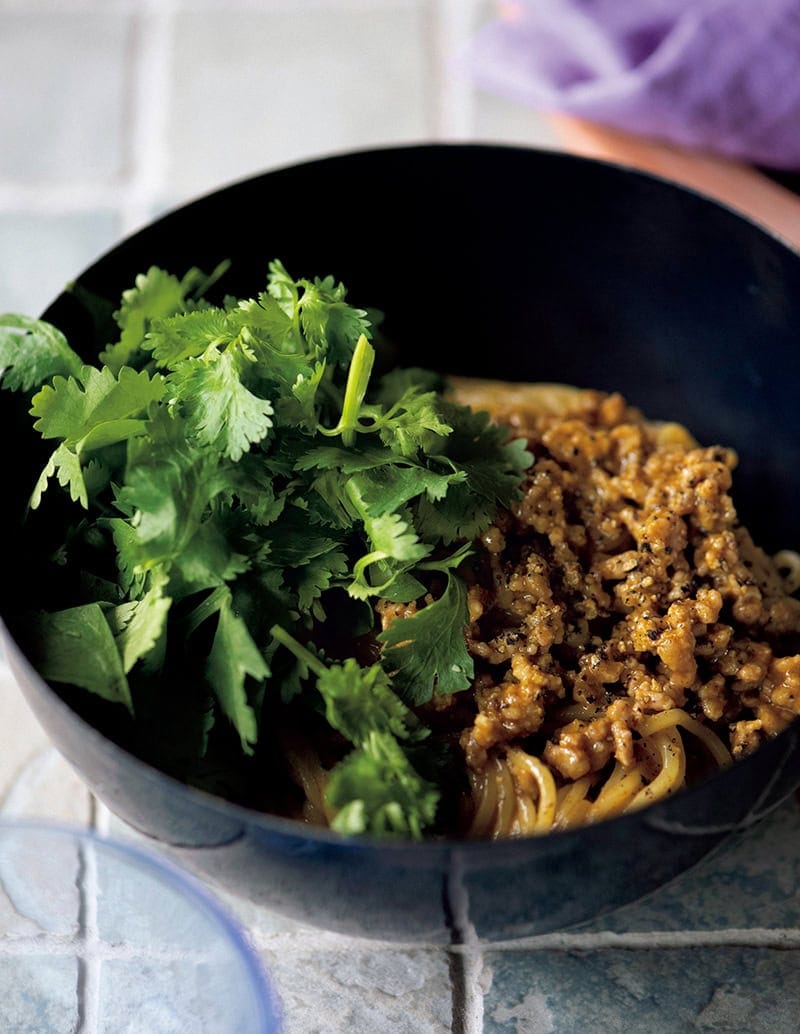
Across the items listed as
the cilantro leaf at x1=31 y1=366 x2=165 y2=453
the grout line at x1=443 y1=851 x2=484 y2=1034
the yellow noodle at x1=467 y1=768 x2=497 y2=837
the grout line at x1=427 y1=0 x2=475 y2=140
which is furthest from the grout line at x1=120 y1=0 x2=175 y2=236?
the grout line at x1=443 y1=851 x2=484 y2=1034

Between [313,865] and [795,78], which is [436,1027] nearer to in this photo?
[313,865]

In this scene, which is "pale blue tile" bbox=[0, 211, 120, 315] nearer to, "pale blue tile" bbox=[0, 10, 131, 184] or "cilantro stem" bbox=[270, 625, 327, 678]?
"pale blue tile" bbox=[0, 10, 131, 184]

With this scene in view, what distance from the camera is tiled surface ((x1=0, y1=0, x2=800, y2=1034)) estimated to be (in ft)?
5.71

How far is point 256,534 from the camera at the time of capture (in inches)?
64.8

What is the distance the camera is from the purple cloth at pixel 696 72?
2.55 m

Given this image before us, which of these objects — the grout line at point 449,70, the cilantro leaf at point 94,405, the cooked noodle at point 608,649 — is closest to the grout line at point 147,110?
the grout line at point 449,70

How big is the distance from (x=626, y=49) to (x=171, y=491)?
62.6 inches

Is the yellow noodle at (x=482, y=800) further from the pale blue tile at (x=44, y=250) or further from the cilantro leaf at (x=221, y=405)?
the pale blue tile at (x=44, y=250)

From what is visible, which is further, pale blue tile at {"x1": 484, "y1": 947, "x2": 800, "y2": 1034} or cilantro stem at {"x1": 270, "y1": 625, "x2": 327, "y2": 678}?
pale blue tile at {"x1": 484, "y1": 947, "x2": 800, "y2": 1034}

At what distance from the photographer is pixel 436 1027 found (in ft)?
5.65

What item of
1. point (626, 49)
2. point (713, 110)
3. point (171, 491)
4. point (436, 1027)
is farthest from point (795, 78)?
point (436, 1027)

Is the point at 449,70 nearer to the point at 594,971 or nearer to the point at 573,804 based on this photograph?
the point at 573,804

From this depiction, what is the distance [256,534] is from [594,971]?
75 centimetres

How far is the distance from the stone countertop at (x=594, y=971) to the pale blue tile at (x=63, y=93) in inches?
68.2
